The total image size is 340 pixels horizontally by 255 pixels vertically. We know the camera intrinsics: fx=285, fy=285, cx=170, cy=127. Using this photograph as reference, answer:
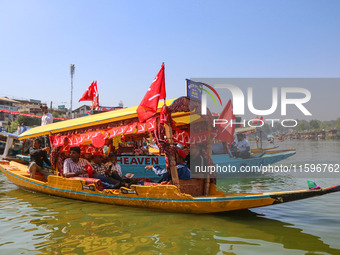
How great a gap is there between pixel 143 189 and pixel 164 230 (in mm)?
1372

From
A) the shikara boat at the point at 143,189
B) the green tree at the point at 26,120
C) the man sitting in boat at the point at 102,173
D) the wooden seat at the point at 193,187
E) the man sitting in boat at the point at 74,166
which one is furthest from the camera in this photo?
the green tree at the point at 26,120

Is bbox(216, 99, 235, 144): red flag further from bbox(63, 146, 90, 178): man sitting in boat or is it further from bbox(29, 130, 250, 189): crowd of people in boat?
bbox(63, 146, 90, 178): man sitting in boat

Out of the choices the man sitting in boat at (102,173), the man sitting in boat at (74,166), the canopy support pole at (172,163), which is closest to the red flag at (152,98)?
the canopy support pole at (172,163)

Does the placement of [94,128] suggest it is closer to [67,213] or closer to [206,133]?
[67,213]

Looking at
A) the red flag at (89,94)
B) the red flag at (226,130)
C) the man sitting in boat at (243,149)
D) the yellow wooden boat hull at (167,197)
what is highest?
the red flag at (89,94)

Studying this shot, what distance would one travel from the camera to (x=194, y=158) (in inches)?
267

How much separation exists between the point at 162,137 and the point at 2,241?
3.39 metres

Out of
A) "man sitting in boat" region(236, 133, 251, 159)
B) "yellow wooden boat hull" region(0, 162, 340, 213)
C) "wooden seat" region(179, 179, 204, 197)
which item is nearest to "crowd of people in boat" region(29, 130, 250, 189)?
"wooden seat" region(179, 179, 204, 197)

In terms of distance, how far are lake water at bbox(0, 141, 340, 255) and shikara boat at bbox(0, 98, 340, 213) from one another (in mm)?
239

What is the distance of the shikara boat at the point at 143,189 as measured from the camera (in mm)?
5312

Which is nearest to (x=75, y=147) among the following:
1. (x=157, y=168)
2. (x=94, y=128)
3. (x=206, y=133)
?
(x=94, y=128)

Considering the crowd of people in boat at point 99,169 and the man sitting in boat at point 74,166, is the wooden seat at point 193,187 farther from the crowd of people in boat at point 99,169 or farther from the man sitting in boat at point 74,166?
the man sitting in boat at point 74,166

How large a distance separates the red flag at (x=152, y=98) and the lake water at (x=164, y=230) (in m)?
2.15

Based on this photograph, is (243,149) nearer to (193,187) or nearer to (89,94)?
(89,94)
